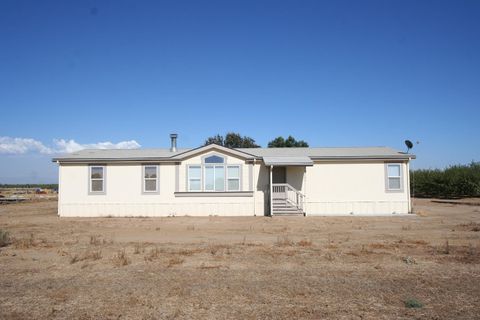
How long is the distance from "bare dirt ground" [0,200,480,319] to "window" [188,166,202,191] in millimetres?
6435

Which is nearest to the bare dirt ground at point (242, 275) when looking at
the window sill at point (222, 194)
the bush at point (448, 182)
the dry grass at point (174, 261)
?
the dry grass at point (174, 261)

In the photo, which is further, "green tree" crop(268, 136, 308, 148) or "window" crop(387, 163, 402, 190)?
"green tree" crop(268, 136, 308, 148)

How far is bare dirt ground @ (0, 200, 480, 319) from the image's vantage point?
544 centimetres

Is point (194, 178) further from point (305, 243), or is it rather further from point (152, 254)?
point (152, 254)

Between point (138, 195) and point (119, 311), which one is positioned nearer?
point (119, 311)

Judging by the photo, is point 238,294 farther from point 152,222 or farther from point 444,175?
point 444,175

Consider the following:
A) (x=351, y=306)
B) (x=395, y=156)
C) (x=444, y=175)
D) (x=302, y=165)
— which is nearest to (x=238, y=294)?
(x=351, y=306)

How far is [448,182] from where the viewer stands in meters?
37.0

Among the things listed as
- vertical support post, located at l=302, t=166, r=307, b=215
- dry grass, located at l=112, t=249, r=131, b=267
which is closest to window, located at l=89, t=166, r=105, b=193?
vertical support post, located at l=302, t=166, r=307, b=215

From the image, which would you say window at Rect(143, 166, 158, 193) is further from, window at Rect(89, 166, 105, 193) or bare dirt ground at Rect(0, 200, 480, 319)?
bare dirt ground at Rect(0, 200, 480, 319)

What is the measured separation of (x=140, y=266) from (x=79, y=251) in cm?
263

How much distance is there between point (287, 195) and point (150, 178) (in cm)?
723

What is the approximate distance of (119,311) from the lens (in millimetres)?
5414

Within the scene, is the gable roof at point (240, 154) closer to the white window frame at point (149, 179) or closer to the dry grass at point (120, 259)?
the white window frame at point (149, 179)
